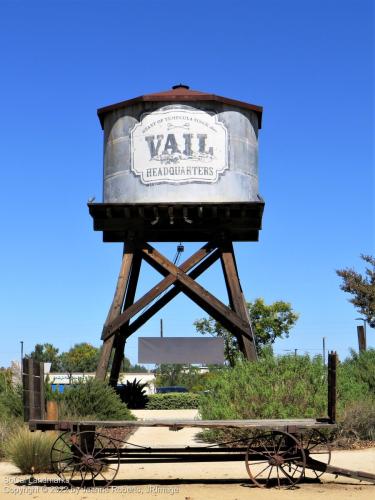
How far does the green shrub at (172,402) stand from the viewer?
→ 1248 inches

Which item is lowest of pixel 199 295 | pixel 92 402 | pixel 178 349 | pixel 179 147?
pixel 92 402

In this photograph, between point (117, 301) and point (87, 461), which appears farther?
point (117, 301)

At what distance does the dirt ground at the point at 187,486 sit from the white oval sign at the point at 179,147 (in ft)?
31.7

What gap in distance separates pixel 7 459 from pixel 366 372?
11.8 metres

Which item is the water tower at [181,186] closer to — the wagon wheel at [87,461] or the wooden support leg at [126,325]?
the wooden support leg at [126,325]

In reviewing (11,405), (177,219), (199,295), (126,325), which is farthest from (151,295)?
(11,405)

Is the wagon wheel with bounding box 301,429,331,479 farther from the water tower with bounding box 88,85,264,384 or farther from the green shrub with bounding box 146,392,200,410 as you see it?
the green shrub with bounding box 146,392,200,410

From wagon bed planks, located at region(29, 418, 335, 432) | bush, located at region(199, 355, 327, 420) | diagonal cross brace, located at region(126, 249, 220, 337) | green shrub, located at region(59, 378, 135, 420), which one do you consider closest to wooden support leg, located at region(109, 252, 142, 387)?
diagonal cross brace, located at region(126, 249, 220, 337)

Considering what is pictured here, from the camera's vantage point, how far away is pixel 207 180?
2241cm

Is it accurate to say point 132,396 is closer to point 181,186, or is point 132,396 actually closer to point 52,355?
point 181,186

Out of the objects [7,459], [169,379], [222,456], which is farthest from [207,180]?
[169,379]

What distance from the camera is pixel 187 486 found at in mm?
11891

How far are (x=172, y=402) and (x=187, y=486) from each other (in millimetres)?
20303

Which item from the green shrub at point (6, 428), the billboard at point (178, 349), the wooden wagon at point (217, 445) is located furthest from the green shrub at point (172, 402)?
the wooden wagon at point (217, 445)
